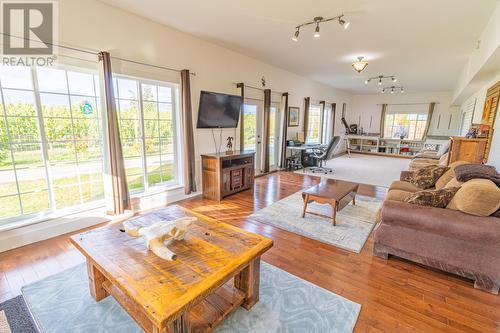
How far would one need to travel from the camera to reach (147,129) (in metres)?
3.57

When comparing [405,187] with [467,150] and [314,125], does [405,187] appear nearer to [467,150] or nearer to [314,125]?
[467,150]

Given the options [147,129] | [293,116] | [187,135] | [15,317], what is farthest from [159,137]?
[293,116]

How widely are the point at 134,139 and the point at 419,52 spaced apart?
535cm

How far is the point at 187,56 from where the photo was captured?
3.85 metres

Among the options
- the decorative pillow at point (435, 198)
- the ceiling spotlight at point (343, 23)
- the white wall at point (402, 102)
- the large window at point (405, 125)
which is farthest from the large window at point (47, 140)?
the large window at point (405, 125)

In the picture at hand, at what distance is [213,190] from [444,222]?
3140mm

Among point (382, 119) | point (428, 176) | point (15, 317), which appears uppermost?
point (382, 119)

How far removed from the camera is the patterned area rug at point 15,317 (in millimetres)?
1507

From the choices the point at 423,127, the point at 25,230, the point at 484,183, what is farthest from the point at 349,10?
the point at 423,127

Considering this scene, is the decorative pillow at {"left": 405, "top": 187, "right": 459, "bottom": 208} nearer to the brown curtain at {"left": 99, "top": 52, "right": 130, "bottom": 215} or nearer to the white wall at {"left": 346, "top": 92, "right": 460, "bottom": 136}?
the brown curtain at {"left": 99, "top": 52, "right": 130, "bottom": 215}

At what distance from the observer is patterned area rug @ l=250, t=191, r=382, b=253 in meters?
2.73

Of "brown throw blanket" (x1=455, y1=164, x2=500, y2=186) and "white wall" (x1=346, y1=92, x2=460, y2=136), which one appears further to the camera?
"white wall" (x1=346, y1=92, x2=460, y2=136)

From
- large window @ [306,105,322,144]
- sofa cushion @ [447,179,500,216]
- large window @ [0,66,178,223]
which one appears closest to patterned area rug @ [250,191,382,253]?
sofa cushion @ [447,179,500,216]

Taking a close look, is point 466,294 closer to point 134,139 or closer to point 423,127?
point 134,139
